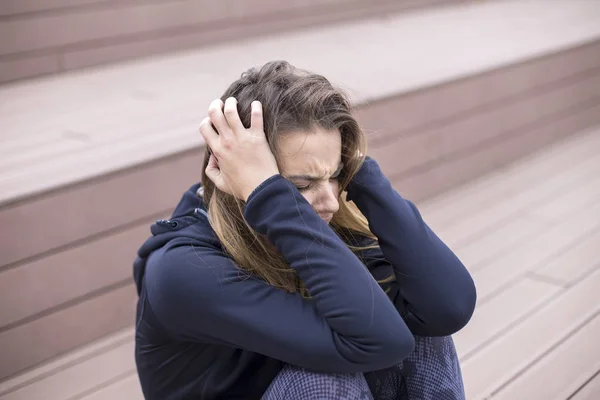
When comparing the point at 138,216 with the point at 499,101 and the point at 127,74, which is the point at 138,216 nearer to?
the point at 127,74

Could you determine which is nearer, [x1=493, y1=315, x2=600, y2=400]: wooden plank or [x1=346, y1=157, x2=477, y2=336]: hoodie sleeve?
[x1=346, y1=157, x2=477, y2=336]: hoodie sleeve

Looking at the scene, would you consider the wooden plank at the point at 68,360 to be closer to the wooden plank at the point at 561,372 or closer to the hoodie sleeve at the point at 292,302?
the hoodie sleeve at the point at 292,302

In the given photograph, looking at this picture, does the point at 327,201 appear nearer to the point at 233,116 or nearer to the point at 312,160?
the point at 312,160

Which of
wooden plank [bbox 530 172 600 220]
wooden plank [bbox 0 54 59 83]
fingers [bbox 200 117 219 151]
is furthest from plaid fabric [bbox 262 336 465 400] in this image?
wooden plank [bbox 0 54 59 83]

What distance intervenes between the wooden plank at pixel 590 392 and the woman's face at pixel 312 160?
0.83 metres

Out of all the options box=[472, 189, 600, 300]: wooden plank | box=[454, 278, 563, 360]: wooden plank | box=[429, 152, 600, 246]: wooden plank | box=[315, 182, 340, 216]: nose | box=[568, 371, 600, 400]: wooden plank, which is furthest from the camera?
box=[429, 152, 600, 246]: wooden plank

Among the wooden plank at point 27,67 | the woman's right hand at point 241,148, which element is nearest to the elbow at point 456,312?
the woman's right hand at point 241,148

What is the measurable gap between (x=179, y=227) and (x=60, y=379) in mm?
717

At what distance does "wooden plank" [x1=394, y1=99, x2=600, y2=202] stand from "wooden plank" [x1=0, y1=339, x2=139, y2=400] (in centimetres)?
111

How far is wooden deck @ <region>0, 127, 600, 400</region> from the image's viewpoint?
1721mm

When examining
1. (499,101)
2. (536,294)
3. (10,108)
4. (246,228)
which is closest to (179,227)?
(246,228)

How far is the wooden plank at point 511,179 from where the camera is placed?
→ 2670mm

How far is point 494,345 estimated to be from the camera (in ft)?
6.16

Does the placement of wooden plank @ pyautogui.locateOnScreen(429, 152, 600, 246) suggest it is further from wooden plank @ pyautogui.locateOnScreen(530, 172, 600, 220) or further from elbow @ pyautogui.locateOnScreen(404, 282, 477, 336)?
elbow @ pyautogui.locateOnScreen(404, 282, 477, 336)
